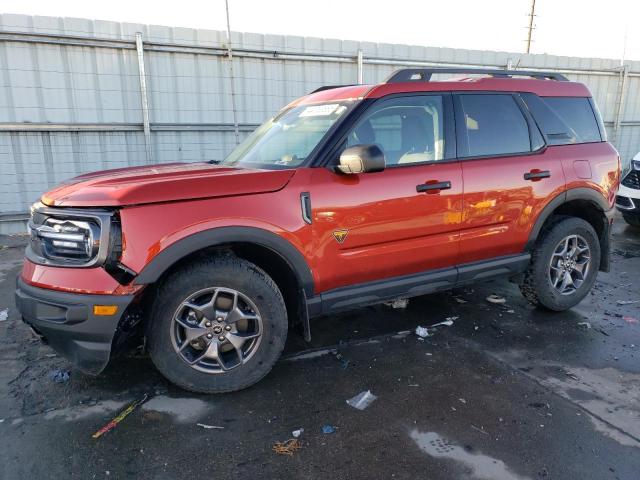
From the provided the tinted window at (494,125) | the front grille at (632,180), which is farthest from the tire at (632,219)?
the tinted window at (494,125)

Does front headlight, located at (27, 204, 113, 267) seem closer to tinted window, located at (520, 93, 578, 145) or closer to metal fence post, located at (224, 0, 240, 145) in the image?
tinted window, located at (520, 93, 578, 145)

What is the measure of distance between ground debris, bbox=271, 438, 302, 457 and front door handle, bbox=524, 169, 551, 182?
2.77 meters

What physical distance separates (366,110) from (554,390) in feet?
7.46

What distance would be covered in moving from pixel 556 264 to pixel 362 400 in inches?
97.4

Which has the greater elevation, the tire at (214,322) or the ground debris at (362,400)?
the tire at (214,322)

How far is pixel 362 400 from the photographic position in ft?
9.50

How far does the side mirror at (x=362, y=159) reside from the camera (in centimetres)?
288

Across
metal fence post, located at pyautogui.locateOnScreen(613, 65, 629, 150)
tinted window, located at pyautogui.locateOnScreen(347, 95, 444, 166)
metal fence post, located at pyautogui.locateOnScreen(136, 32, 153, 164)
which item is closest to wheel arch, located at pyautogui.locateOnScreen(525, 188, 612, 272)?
tinted window, located at pyautogui.locateOnScreen(347, 95, 444, 166)

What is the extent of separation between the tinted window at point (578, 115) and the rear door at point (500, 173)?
0.40 meters

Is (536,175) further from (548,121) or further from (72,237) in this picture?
(72,237)

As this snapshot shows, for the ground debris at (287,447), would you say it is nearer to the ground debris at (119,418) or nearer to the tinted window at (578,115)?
the ground debris at (119,418)

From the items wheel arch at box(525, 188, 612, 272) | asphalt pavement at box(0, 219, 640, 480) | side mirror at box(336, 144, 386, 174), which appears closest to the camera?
asphalt pavement at box(0, 219, 640, 480)

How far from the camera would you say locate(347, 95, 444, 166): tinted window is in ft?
10.8

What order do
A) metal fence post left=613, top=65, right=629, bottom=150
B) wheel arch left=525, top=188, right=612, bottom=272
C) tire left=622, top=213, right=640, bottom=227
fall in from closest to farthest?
wheel arch left=525, top=188, right=612, bottom=272 < tire left=622, top=213, right=640, bottom=227 < metal fence post left=613, top=65, right=629, bottom=150
